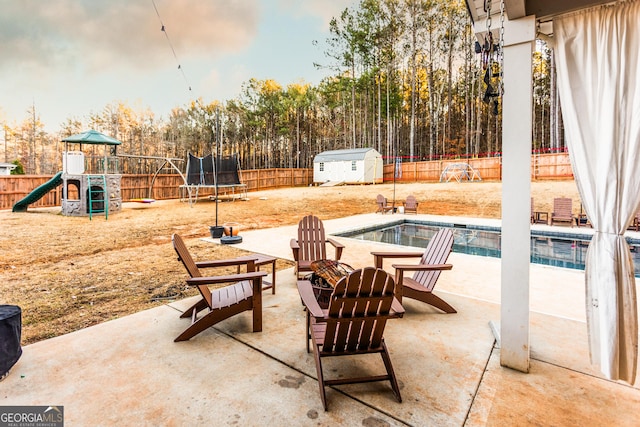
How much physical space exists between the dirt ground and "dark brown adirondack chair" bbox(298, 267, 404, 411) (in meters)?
2.31

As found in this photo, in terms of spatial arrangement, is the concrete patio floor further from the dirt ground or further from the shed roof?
the shed roof

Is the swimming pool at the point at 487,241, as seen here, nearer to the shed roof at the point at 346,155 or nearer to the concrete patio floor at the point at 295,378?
the concrete patio floor at the point at 295,378

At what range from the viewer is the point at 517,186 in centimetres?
196

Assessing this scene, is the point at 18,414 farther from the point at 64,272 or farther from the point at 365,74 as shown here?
the point at 365,74

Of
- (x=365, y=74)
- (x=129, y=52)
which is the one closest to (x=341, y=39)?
(x=365, y=74)

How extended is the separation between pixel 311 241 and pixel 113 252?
4.19 metres

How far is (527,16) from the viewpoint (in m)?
1.91

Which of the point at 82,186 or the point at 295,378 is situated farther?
the point at 82,186

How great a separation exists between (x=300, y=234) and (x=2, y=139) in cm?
3287

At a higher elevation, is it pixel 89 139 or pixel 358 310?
pixel 89 139

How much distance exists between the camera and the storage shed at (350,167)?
22484 millimetres

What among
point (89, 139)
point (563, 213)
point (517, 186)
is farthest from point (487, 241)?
point (89, 139)

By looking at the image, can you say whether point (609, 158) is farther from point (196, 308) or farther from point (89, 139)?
point (89, 139)

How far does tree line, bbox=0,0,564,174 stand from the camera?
923 inches
